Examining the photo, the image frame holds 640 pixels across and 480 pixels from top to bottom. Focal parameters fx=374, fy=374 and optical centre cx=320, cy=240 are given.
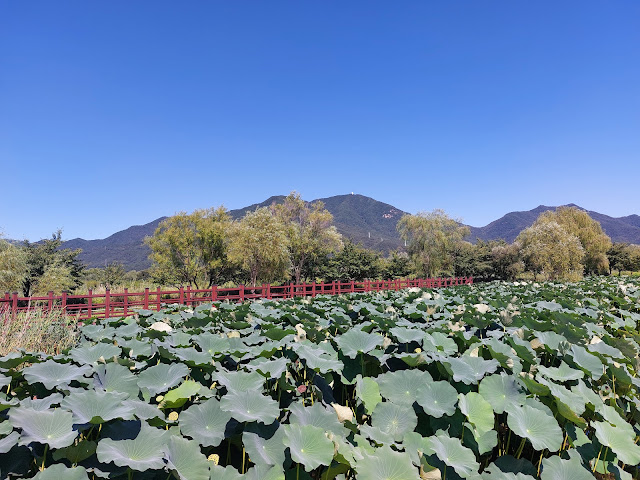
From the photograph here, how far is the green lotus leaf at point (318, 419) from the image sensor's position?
1.75 m

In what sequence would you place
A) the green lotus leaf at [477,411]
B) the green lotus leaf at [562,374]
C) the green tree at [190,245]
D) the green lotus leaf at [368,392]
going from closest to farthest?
1. the green lotus leaf at [477,411]
2. the green lotus leaf at [368,392]
3. the green lotus leaf at [562,374]
4. the green tree at [190,245]

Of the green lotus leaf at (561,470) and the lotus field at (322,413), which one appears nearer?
the lotus field at (322,413)

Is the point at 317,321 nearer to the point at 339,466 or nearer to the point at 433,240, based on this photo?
the point at 339,466

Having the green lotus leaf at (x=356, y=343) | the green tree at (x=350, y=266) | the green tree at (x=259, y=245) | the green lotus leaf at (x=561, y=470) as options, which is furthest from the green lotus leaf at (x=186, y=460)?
the green tree at (x=350, y=266)

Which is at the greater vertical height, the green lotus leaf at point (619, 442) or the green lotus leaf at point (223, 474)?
the green lotus leaf at point (223, 474)

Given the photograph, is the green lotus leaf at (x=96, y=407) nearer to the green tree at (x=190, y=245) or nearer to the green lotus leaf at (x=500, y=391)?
the green lotus leaf at (x=500, y=391)

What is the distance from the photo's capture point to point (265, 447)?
1.61 m

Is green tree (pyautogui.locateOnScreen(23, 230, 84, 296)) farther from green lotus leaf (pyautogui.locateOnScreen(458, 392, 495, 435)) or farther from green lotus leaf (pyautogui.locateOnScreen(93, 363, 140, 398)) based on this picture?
green lotus leaf (pyautogui.locateOnScreen(458, 392, 495, 435))

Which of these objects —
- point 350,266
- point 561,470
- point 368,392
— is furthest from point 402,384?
point 350,266

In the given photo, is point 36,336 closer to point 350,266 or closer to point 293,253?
point 293,253

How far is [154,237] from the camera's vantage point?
28641mm

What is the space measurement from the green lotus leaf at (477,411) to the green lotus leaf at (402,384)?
0.23 meters

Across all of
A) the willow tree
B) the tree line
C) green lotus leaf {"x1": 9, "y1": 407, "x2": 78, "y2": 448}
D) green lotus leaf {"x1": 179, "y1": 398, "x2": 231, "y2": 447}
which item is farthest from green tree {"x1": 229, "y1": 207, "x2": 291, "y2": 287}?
green lotus leaf {"x1": 9, "y1": 407, "x2": 78, "y2": 448}

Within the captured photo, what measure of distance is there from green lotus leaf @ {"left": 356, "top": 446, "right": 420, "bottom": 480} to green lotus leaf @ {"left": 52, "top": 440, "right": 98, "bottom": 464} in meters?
1.05
